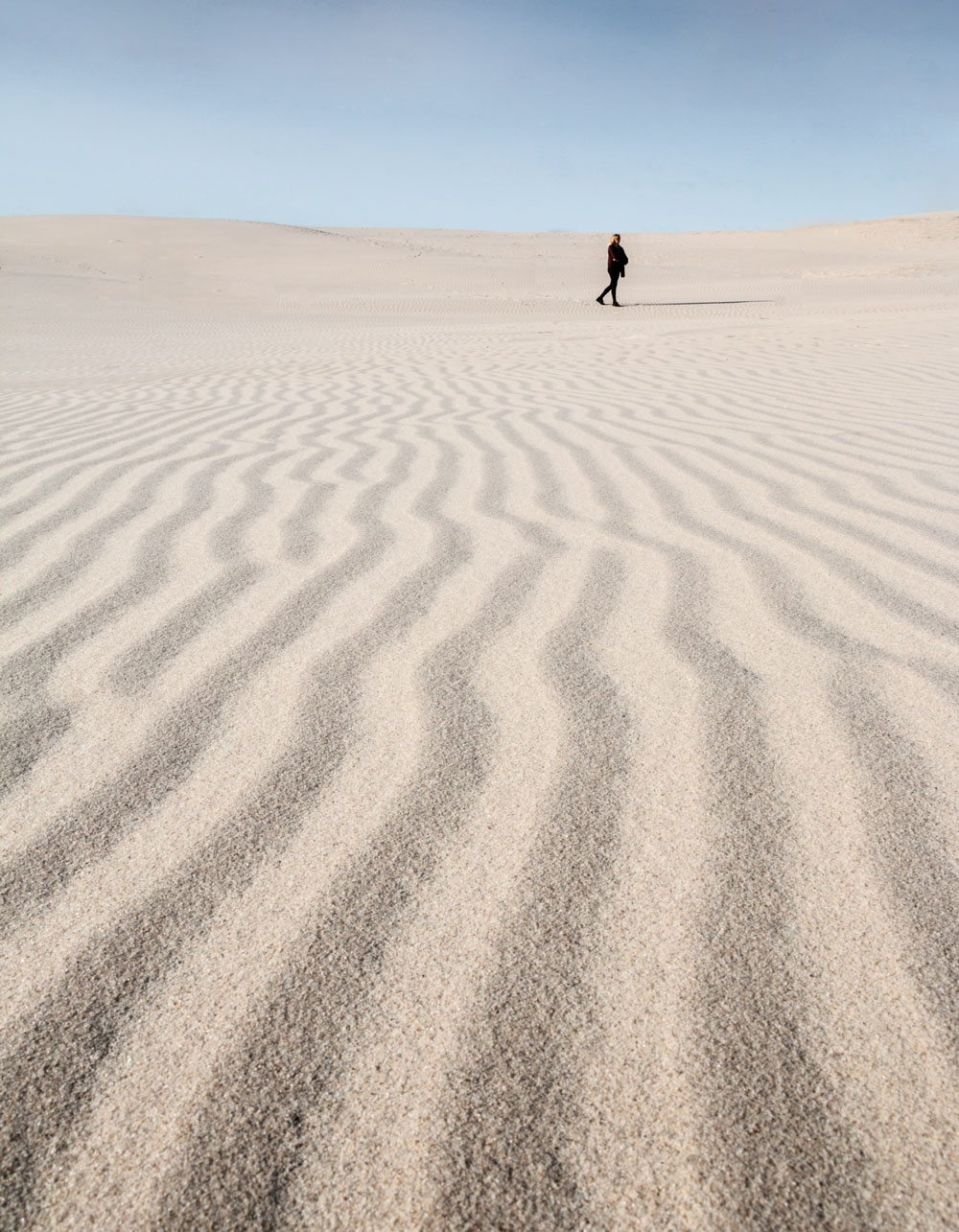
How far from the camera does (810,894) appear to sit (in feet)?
4.10

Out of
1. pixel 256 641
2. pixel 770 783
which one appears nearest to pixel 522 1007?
pixel 770 783

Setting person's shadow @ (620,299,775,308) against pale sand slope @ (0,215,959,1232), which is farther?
person's shadow @ (620,299,775,308)

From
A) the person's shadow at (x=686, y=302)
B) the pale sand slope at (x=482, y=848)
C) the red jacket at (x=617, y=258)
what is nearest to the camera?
→ the pale sand slope at (x=482, y=848)

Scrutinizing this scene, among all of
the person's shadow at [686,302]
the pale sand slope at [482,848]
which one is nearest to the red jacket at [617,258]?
the person's shadow at [686,302]

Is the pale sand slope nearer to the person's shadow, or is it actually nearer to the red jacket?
the red jacket

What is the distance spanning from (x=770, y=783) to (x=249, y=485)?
2.60m

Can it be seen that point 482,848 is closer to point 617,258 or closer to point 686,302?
point 617,258

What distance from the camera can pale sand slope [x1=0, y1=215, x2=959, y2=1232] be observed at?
2.99ft

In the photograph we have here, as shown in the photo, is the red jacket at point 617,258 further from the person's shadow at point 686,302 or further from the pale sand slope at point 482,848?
the pale sand slope at point 482,848

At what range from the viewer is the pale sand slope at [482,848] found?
0.91m

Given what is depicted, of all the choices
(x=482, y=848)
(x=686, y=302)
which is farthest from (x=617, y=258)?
(x=482, y=848)

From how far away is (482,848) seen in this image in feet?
4.46

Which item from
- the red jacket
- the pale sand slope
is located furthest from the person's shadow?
the pale sand slope

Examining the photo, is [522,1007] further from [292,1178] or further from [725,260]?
[725,260]
